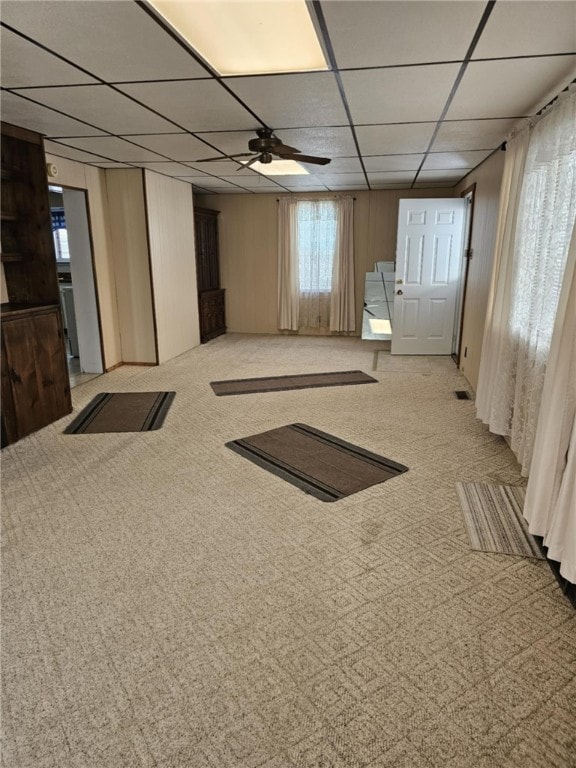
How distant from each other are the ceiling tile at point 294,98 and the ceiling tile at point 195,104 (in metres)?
0.12

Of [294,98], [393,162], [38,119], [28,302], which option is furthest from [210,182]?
[294,98]

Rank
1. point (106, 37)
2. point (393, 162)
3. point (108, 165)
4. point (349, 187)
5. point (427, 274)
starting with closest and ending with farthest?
point (106, 37) → point (393, 162) → point (108, 165) → point (427, 274) → point (349, 187)

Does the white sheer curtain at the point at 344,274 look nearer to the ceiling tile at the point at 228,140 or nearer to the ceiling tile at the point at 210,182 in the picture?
the ceiling tile at the point at 210,182

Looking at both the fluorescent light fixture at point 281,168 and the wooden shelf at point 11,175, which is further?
the fluorescent light fixture at point 281,168

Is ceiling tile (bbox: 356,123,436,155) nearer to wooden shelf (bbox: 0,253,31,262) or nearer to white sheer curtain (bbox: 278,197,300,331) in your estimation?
wooden shelf (bbox: 0,253,31,262)

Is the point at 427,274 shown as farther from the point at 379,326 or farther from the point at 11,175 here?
the point at 11,175

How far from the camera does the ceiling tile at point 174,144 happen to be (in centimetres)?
388

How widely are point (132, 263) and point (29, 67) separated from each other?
3.42 metres

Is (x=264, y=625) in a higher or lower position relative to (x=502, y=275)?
lower

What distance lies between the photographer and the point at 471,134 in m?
3.77

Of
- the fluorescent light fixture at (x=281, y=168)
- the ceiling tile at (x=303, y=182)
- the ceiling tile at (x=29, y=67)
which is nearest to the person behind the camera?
the ceiling tile at (x=29, y=67)

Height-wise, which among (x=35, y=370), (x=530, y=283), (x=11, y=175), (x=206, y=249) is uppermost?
(x=11, y=175)

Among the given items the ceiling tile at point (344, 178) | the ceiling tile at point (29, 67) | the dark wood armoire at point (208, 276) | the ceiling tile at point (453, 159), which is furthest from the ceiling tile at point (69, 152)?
the ceiling tile at point (453, 159)

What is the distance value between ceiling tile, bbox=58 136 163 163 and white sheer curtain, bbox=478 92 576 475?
325 cm
